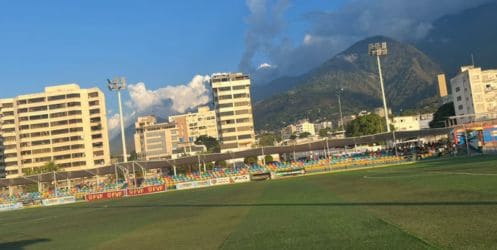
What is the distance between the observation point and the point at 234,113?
487 ft

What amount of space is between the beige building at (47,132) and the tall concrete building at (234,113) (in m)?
40.3

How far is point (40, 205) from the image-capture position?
6156cm

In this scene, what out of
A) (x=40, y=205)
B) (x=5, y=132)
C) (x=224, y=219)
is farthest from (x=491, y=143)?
(x=5, y=132)

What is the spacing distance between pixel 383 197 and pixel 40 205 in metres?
52.4

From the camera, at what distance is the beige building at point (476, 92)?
115562 millimetres

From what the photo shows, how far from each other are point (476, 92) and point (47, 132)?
118 m

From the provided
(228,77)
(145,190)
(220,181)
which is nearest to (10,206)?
(145,190)

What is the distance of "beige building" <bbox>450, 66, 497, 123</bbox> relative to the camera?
115562 mm

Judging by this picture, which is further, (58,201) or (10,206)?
(58,201)

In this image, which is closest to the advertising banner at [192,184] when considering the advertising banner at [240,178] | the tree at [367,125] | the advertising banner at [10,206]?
the advertising banner at [240,178]

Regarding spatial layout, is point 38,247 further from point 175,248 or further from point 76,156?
point 76,156

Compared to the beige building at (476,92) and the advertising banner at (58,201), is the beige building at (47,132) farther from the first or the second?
the beige building at (476,92)

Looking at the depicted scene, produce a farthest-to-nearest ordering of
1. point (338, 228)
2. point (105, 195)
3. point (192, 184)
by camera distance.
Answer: point (192, 184) < point (105, 195) < point (338, 228)

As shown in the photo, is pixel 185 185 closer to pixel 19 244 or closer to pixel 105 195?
pixel 105 195
